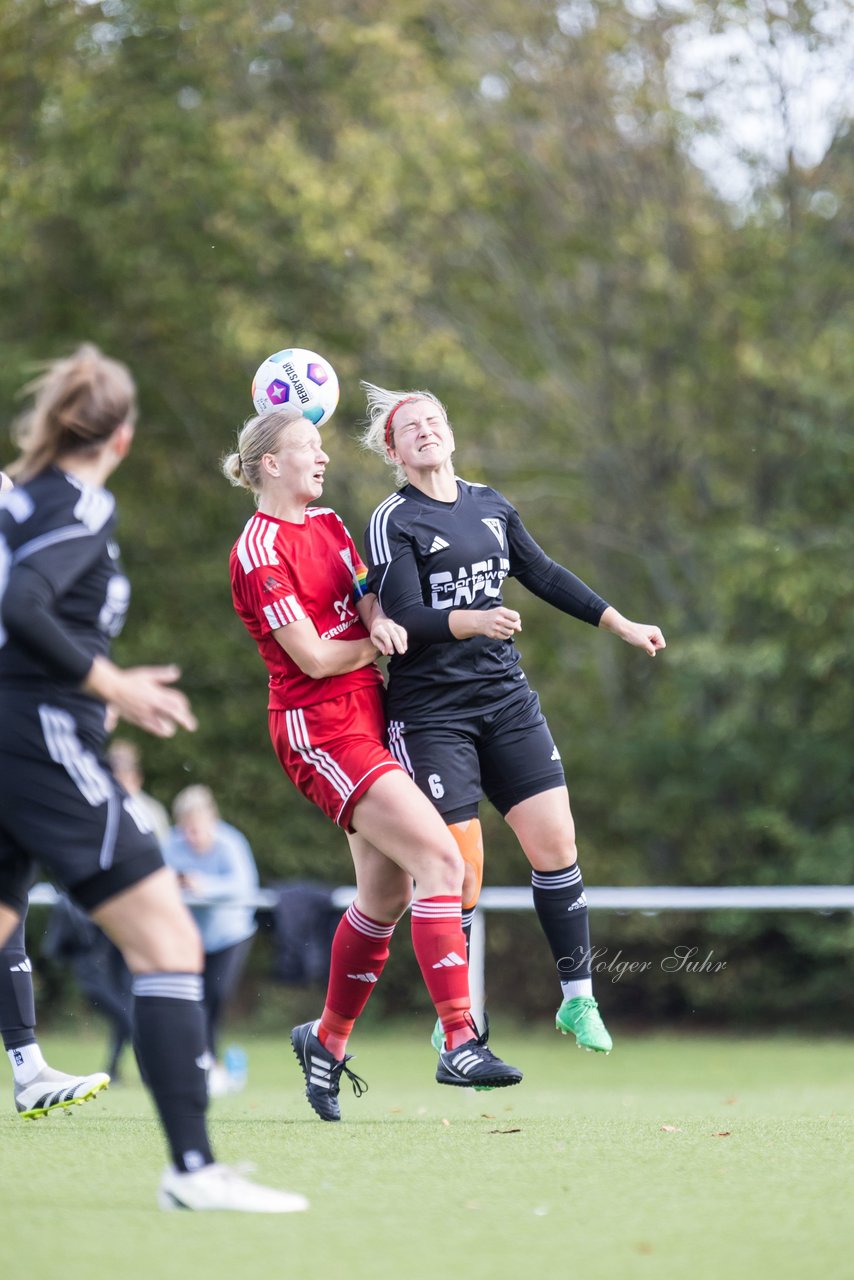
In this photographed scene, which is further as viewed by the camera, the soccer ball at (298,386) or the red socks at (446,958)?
the soccer ball at (298,386)

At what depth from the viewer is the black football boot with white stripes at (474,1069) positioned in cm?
535

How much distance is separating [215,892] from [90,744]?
25.3 ft

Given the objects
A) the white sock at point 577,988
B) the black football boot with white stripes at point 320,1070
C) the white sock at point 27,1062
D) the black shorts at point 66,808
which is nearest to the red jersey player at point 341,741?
the black football boot with white stripes at point 320,1070

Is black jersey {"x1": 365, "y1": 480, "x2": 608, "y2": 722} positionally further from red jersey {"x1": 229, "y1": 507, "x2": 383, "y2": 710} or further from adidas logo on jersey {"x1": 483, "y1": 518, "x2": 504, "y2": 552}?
red jersey {"x1": 229, "y1": 507, "x2": 383, "y2": 710}

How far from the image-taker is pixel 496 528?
607 cm

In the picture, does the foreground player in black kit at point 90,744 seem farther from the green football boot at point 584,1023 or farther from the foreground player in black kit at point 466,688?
the green football boot at point 584,1023

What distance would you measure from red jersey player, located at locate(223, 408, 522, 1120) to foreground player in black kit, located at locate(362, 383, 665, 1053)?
149 millimetres

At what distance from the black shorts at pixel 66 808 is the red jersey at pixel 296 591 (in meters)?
1.66

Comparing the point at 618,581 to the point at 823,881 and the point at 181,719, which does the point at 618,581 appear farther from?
the point at 181,719

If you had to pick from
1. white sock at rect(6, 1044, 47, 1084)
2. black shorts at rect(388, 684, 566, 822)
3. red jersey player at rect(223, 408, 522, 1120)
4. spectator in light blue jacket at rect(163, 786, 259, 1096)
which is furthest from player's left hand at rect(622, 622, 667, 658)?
spectator in light blue jacket at rect(163, 786, 259, 1096)

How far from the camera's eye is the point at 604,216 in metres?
18.0

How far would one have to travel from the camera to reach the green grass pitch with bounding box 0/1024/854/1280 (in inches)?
136

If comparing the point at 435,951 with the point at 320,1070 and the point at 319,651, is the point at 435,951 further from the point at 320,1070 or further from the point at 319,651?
the point at 319,651

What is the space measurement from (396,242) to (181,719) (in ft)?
48.7
